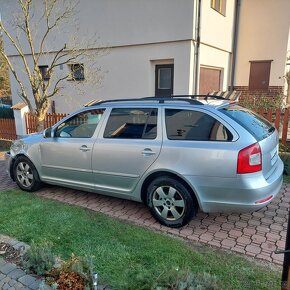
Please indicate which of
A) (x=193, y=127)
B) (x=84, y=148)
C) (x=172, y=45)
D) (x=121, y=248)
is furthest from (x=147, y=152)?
(x=172, y=45)

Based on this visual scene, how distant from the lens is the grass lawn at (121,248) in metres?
2.62

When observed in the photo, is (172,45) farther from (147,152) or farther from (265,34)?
(147,152)

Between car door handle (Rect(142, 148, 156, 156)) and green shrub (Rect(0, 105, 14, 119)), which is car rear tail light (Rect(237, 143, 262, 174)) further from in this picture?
green shrub (Rect(0, 105, 14, 119))

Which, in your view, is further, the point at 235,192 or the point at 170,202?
the point at 170,202

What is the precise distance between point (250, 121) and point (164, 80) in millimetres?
6539

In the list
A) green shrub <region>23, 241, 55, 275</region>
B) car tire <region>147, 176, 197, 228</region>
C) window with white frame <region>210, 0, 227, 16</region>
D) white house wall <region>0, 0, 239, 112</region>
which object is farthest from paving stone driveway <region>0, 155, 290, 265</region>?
window with white frame <region>210, 0, 227, 16</region>

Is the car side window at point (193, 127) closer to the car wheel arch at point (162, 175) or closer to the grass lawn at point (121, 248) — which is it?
the car wheel arch at point (162, 175)

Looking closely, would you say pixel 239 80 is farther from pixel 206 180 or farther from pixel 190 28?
pixel 206 180

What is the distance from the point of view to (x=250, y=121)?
3488 mm

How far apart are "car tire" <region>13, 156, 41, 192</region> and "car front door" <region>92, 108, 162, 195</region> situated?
1.35 metres

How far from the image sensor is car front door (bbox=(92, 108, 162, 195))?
Result: 3.68m

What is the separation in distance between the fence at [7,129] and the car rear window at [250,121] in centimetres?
822

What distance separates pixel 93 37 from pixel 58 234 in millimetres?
8428

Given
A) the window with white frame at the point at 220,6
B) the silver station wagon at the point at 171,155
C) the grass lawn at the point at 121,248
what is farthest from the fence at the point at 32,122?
the window with white frame at the point at 220,6
